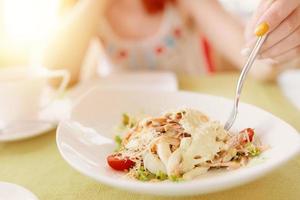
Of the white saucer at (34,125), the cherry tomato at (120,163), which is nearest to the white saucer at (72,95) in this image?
the white saucer at (34,125)

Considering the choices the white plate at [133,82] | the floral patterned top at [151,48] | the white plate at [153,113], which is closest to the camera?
the white plate at [153,113]

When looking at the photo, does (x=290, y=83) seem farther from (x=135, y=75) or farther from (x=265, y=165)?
(x=265, y=165)

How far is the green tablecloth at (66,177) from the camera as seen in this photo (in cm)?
58

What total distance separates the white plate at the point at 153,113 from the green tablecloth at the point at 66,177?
4 centimetres

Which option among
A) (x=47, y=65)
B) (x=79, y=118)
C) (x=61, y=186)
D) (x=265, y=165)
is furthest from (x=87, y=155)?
(x=47, y=65)

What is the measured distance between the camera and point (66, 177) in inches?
26.1

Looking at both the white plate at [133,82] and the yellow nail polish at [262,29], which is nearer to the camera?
the yellow nail polish at [262,29]

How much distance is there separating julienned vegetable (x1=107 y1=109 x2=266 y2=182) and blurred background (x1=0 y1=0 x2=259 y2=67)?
0.88m

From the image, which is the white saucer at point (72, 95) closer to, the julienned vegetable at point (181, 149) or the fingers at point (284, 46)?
the julienned vegetable at point (181, 149)

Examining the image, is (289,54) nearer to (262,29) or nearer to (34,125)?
(262,29)

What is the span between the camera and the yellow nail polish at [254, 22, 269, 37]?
695 mm

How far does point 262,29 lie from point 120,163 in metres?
0.33

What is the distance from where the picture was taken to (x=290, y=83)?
115 cm

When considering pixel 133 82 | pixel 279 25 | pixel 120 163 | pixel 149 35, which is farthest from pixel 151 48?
pixel 120 163
